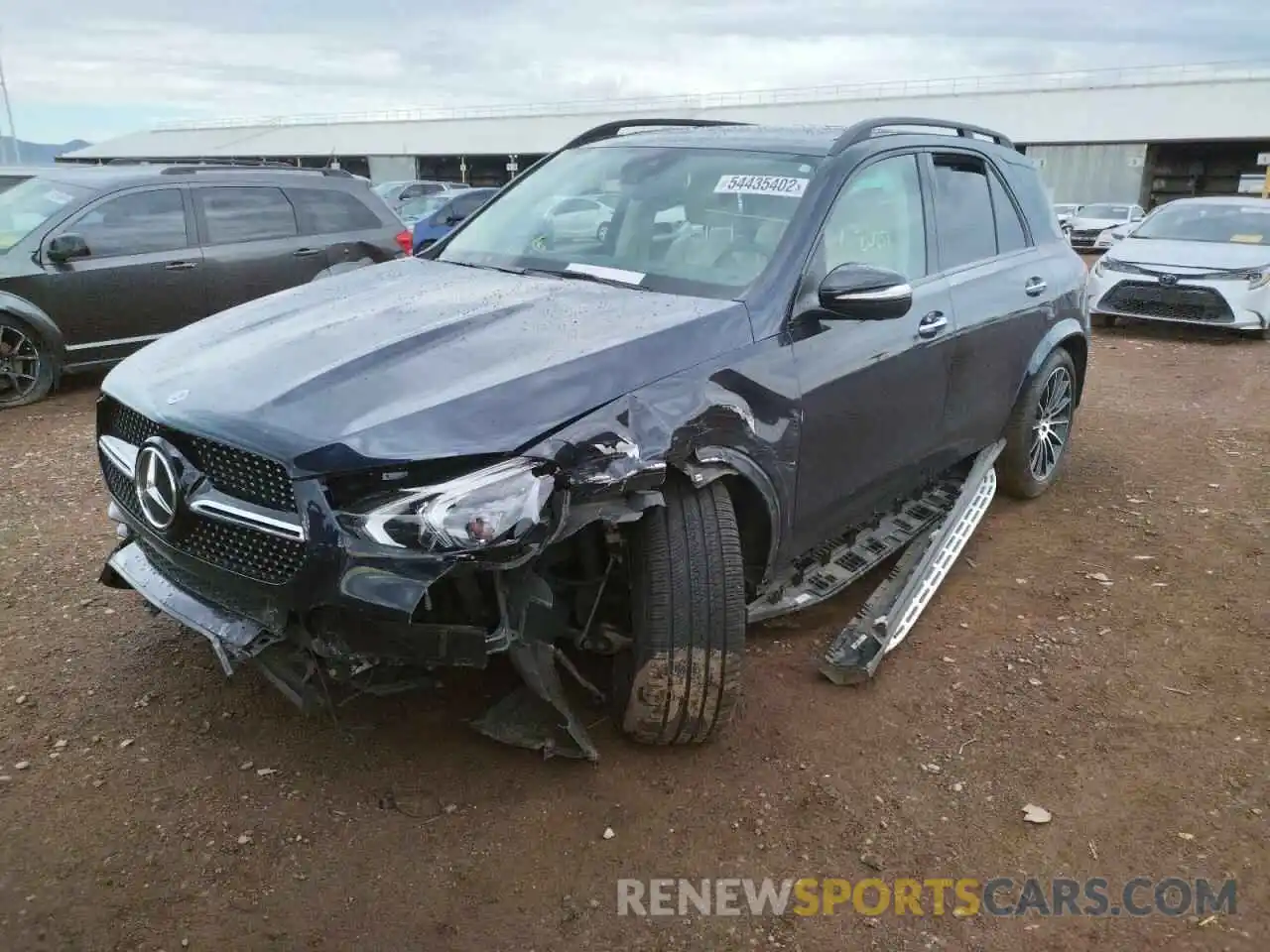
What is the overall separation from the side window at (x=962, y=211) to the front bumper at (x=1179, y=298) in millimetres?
6115

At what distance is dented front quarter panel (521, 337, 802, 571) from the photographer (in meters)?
2.49

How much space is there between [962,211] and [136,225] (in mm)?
5957

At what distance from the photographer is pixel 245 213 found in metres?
7.82

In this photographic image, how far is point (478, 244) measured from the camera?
4000 mm

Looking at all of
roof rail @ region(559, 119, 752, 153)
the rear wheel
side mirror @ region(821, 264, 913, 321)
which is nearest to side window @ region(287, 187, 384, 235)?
the rear wheel

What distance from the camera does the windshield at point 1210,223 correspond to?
10943 millimetres

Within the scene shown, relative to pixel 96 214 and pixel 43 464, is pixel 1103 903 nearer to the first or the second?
pixel 43 464

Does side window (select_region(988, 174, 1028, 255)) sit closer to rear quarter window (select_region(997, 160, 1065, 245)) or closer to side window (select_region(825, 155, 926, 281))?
rear quarter window (select_region(997, 160, 1065, 245))

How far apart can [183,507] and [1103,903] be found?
2.62m

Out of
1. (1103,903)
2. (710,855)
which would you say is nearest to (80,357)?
(710,855)

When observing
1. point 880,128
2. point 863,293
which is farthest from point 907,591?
point 880,128

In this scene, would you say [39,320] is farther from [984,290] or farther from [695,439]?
[984,290]

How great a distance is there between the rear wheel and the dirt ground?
10.6ft

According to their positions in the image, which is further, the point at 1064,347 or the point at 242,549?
the point at 1064,347
